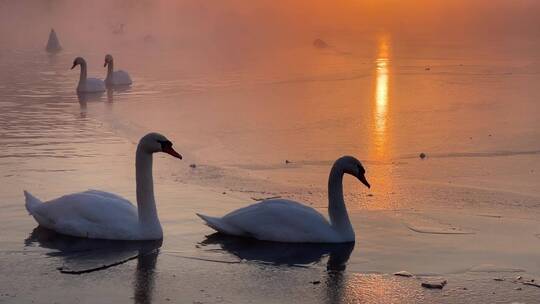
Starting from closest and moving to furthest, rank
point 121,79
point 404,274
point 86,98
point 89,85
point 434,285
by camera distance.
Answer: point 434,285
point 404,274
point 86,98
point 89,85
point 121,79

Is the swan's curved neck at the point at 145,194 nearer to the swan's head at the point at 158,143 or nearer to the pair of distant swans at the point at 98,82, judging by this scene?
the swan's head at the point at 158,143

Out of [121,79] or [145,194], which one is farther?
[121,79]

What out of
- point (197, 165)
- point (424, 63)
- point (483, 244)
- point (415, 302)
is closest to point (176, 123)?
point (197, 165)

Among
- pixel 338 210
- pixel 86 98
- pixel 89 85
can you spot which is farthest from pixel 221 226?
pixel 89 85

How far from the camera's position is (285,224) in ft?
27.6

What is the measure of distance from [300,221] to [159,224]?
3.73 feet

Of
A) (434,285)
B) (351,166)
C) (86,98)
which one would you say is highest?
(351,166)

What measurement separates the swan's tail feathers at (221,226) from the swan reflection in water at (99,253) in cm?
44

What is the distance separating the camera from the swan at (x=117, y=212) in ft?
27.5

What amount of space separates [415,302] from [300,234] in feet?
5.54

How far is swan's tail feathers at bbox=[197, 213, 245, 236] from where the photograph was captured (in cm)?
852

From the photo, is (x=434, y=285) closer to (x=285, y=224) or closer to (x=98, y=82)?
(x=285, y=224)

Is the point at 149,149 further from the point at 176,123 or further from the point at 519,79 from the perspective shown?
the point at 519,79

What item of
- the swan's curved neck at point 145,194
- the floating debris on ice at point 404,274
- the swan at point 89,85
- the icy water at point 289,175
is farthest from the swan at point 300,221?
the swan at point 89,85
